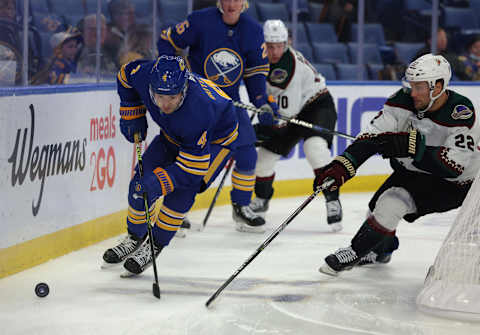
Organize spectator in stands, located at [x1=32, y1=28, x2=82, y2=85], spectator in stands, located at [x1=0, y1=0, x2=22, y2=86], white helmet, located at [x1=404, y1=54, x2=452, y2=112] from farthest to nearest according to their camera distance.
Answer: spectator in stands, located at [x1=32, y1=28, x2=82, y2=85] → spectator in stands, located at [x1=0, y1=0, x2=22, y2=86] → white helmet, located at [x1=404, y1=54, x2=452, y2=112]

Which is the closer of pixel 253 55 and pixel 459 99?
pixel 459 99

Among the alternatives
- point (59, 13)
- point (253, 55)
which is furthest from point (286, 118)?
point (59, 13)

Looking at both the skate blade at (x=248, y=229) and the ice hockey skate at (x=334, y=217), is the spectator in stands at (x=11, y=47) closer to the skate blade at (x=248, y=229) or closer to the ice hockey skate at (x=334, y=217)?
the skate blade at (x=248, y=229)

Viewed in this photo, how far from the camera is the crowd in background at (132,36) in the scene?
4.11m

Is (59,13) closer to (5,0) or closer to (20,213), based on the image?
(5,0)

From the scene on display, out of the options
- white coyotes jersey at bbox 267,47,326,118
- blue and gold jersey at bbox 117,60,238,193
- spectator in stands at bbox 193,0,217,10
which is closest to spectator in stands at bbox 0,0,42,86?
blue and gold jersey at bbox 117,60,238,193

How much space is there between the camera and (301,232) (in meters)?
4.90

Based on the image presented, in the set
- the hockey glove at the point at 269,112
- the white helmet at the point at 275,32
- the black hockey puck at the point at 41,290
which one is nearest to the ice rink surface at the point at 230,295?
the black hockey puck at the point at 41,290

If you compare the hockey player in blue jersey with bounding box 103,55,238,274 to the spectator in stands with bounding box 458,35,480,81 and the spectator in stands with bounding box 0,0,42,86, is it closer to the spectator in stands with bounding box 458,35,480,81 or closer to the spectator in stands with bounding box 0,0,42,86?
the spectator in stands with bounding box 0,0,42,86

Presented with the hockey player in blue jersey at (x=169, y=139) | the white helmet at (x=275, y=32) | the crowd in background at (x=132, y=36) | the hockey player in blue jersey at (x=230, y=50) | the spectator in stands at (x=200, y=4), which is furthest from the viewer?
the spectator in stands at (x=200, y=4)

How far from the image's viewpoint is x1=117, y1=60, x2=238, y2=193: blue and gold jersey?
3.25 meters

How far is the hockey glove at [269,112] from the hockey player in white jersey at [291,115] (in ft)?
0.22

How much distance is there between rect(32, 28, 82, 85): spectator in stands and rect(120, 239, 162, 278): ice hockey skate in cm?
112

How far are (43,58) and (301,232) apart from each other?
69.9 inches
